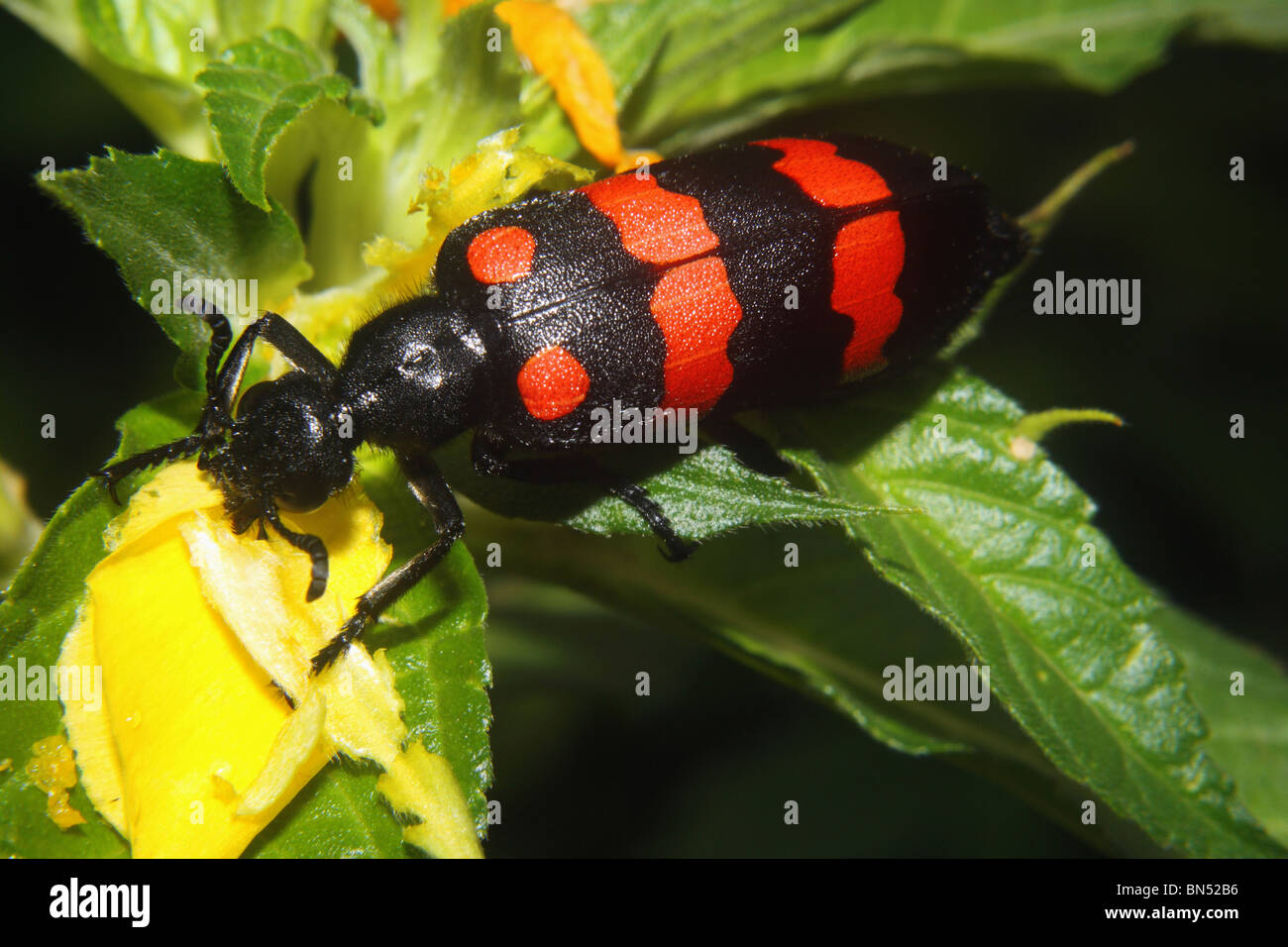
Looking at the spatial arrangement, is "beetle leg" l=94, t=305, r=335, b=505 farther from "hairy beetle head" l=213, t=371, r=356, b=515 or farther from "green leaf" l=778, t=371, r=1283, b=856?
"green leaf" l=778, t=371, r=1283, b=856

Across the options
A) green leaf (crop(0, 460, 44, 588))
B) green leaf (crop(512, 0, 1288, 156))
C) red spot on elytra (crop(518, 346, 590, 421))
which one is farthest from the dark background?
green leaf (crop(0, 460, 44, 588))

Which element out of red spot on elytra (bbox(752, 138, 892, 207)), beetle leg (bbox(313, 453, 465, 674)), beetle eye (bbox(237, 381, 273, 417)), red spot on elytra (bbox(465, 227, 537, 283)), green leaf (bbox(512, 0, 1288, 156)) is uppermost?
green leaf (bbox(512, 0, 1288, 156))

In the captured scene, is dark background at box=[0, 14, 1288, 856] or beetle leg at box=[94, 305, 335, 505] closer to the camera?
beetle leg at box=[94, 305, 335, 505]

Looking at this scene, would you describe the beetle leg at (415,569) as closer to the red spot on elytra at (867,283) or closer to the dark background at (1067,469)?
the red spot on elytra at (867,283)

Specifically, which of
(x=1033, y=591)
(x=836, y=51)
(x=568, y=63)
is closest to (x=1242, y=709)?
(x=1033, y=591)

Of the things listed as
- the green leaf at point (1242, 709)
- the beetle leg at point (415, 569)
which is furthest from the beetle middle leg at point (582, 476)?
the green leaf at point (1242, 709)

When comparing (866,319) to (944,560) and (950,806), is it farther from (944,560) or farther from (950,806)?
(950,806)
